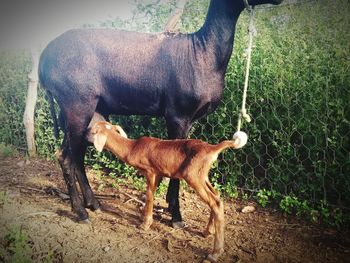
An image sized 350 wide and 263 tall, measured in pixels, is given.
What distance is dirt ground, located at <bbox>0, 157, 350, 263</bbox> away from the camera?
2.85 meters

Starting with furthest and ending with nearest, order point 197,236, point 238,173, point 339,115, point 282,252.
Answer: point 238,173, point 339,115, point 197,236, point 282,252

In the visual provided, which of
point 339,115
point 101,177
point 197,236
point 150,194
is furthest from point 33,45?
point 339,115

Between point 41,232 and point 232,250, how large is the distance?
166 cm

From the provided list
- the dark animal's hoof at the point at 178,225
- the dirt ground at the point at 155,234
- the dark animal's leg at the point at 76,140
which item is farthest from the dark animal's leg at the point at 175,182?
the dark animal's leg at the point at 76,140

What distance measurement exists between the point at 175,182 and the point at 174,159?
54 centimetres

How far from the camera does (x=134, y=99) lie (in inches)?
130

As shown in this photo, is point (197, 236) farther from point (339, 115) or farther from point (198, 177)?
point (339, 115)

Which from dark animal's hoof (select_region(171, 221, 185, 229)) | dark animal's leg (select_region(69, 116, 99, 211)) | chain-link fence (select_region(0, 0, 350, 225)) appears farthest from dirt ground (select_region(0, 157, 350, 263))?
chain-link fence (select_region(0, 0, 350, 225))

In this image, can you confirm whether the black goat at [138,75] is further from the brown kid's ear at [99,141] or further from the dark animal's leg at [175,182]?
the brown kid's ear at [99,141]

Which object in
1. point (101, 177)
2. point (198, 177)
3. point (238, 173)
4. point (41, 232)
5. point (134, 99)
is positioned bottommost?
point (101, 177)

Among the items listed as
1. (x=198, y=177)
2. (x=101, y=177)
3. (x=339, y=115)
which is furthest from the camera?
(x=101, y=177)

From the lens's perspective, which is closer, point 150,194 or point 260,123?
point 150,194

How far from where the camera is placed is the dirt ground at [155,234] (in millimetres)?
2852

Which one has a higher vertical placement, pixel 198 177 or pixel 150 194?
pixel 198 177
